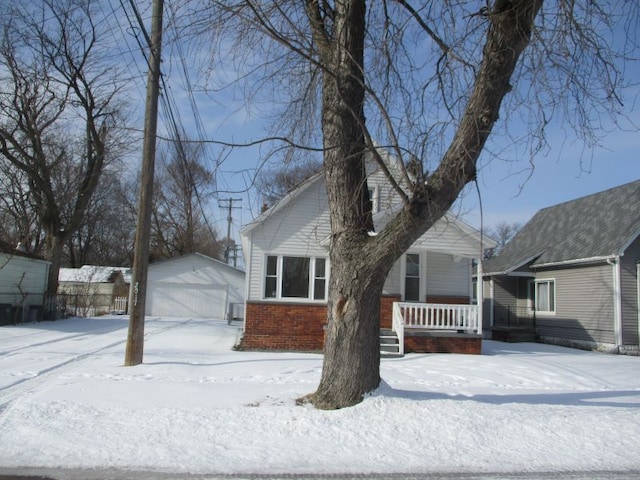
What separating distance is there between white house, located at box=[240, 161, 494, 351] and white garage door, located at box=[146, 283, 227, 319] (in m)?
17.1

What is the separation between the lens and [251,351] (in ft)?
49.2

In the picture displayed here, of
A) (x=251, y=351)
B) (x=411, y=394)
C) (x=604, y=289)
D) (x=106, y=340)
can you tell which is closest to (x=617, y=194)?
(x=604, y=289)

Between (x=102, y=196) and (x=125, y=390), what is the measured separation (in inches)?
1496

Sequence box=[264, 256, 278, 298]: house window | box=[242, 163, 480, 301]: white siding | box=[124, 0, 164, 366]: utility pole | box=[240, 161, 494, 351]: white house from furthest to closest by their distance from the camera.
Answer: box=[264, 256, 278, 298]: house window → box=[242, 163, 480, 301]: white siding → box=[240, 161, 494, 351]: white house → box=[124, 0, 164, 366]: utility pole

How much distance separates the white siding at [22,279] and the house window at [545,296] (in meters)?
19.9

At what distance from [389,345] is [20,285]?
1594 cm

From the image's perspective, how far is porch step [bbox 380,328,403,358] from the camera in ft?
48.0

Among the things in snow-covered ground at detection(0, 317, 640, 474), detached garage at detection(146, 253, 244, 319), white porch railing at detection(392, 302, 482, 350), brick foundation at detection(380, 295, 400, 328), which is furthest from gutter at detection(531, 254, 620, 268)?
detached garage at detection(146, 253, 244, 319)

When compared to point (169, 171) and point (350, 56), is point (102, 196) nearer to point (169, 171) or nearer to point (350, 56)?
point (169, 171)

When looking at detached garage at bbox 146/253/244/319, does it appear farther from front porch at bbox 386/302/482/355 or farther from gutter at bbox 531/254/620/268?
front porch at bbox 386/302/482/355

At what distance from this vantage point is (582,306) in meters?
19.0

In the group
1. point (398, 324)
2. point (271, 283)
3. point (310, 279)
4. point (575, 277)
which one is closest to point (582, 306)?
point (575, 277)

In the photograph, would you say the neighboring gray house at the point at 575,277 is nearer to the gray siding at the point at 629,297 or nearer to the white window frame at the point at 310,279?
the gray siding at the point at 629,297

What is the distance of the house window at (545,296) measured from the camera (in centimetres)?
2101
